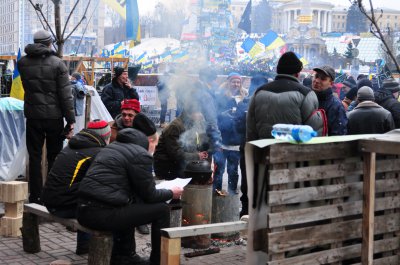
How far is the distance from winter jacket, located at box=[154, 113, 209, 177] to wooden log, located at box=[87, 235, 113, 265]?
193cm

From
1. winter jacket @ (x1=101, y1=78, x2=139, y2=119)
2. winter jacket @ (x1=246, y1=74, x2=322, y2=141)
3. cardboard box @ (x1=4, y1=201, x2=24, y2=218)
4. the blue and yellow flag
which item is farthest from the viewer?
the blue and yellow flag

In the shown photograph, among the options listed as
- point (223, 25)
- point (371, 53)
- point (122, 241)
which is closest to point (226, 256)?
point (122, 241)

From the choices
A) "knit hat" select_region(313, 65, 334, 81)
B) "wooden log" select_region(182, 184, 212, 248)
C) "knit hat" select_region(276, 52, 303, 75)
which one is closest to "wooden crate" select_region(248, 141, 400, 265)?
"knit hat" select_region(276, 52, 303, 75)

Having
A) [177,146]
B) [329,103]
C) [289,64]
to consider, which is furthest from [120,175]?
[329,103]

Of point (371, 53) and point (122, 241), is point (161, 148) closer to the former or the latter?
point (122, 241)

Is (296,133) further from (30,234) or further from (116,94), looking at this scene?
(116,94)

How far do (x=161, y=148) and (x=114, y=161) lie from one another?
203 cm

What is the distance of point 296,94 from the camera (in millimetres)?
5328

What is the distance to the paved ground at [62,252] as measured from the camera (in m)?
5.81

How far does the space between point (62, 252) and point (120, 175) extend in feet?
5.17

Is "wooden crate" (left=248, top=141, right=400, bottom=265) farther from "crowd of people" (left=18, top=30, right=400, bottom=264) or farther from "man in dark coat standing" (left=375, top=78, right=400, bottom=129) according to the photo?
"man in dark coat standing" (left=375, top=78, right=400, bottom=129)

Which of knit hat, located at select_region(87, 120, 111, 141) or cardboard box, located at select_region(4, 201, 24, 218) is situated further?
cardboard box, located at select_region(4, 201, 24, 218)

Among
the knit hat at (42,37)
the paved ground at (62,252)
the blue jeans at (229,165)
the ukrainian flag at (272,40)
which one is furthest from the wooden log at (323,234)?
the ukrainian flag at (272,40)

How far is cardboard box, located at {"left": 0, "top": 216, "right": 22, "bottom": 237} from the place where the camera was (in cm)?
656
